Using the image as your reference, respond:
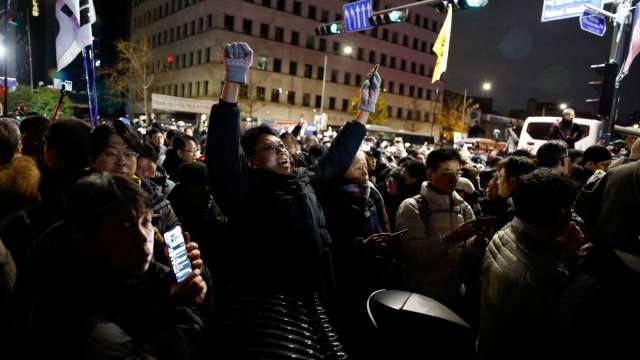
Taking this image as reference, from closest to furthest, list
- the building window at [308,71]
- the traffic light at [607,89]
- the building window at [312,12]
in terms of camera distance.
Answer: the traffic light at [607,89], the building window at [308,71], the building window at [312,12]

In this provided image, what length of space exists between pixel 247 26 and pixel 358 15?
144ft

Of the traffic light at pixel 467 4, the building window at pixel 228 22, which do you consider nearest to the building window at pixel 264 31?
the building window at pixel 228 22

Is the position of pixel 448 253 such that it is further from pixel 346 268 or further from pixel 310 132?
pixel 310 132

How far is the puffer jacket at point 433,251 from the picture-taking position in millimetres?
3811

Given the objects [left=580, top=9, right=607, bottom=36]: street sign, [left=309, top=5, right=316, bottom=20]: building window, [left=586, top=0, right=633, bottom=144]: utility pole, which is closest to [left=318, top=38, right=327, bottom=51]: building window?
[left=309, top=5, right=316, bottom=20]: building window

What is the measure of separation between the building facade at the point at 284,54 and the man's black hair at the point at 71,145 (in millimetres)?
49172

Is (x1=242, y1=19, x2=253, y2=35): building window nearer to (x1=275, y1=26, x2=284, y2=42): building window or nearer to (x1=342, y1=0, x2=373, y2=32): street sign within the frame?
(x1=275, y1=26, x2=284, y2=42): building window

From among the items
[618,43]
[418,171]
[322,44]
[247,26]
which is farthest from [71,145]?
[322,44]

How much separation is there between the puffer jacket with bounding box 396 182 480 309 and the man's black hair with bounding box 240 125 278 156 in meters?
1.60

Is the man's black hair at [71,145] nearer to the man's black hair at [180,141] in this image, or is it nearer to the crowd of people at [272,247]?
the crowd of people at [272,247]

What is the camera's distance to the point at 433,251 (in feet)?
12.3

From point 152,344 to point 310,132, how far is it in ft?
87.0

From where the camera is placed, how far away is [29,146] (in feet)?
16.2

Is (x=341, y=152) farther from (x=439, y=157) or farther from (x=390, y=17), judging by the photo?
(x=390, y=17)
